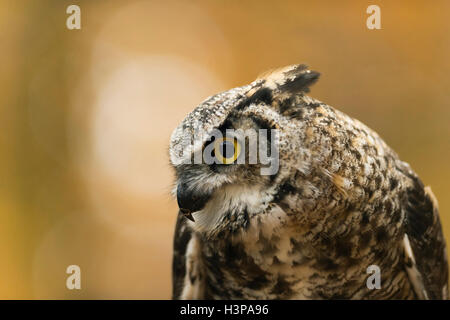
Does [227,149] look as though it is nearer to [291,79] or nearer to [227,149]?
[227,149]

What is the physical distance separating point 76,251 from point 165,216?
2.26 ft

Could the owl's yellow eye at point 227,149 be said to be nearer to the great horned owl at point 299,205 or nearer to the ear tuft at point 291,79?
the great horned owl at point 299,205

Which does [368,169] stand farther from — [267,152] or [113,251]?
[113,251]

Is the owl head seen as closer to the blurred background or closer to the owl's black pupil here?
the owl's black pupil

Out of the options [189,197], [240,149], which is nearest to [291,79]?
[240,149]

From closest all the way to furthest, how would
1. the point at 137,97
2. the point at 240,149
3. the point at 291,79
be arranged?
the point at 240,149 < the point at 291,79 < the point at 137,97

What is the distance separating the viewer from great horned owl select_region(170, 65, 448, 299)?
90 cm

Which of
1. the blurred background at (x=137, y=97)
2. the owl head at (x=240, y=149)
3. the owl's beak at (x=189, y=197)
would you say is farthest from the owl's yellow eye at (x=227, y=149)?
the blurred background at (x=137, y=97)

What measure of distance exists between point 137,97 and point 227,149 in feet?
6.20

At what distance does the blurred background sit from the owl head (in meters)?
1.20

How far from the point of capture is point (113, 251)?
2.98 meters

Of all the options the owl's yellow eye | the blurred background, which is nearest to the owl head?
the owl's yellow eye

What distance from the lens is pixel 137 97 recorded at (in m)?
2.65
